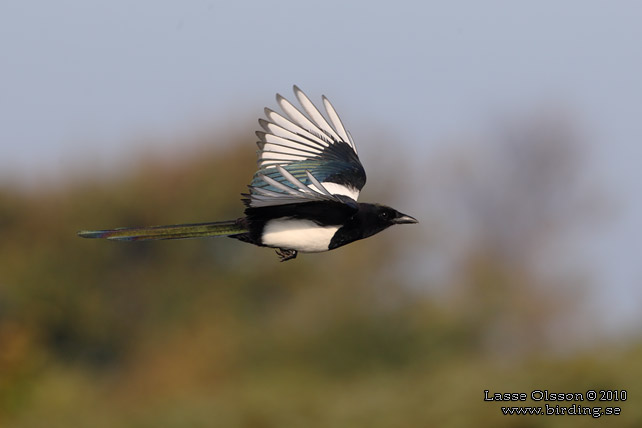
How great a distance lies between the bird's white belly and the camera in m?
3.60

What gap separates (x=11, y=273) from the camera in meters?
21.8

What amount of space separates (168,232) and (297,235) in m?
0.42

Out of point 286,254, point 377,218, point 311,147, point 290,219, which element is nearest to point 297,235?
point 290,219

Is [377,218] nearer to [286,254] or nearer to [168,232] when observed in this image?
[286,254]

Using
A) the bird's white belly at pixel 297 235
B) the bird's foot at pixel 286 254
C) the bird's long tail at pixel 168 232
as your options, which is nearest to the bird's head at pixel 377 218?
the bird's white belly at pixel 297 235

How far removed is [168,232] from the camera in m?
3.55

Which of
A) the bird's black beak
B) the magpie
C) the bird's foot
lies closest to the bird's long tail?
the magpie

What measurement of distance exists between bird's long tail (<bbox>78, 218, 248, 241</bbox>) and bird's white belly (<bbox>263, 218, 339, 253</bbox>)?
0.09 meters

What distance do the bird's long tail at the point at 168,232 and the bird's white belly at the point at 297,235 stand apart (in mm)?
92

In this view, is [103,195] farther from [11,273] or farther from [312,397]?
[312,397]

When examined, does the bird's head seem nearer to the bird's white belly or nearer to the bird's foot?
the bird's white belly

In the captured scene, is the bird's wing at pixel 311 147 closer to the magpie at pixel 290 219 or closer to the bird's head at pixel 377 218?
the magpie at pixel 290 219

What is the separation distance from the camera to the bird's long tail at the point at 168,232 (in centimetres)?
353

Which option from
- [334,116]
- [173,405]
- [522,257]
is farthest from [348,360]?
[522,257]
